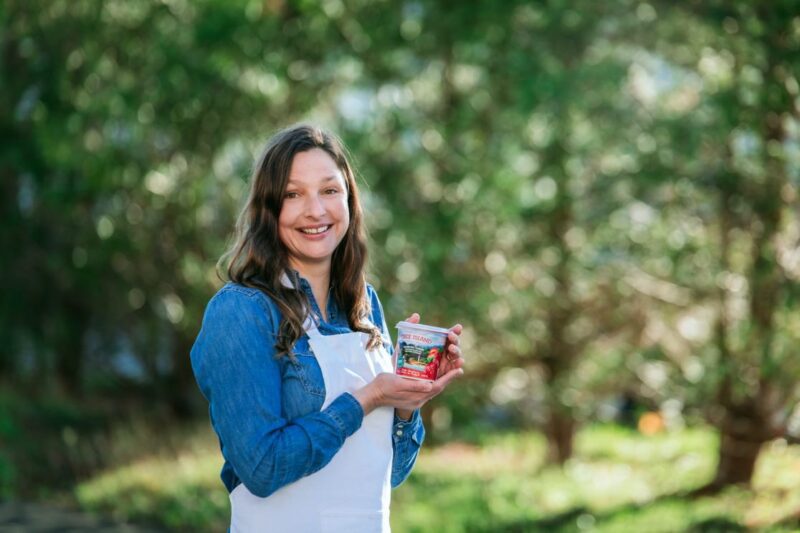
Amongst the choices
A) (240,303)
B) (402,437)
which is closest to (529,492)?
(402,437)

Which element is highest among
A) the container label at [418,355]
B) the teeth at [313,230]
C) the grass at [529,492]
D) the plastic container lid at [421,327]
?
the teeth at [313,230]

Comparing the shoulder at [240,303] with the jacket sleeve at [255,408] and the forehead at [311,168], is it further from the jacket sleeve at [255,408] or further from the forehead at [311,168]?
the forehead at [311,168]

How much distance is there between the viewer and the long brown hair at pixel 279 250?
8.78ft

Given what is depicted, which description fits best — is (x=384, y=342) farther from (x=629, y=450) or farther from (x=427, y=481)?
(x=629, y=450)

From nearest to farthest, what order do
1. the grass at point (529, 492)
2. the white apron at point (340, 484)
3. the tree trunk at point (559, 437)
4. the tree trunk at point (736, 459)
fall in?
the white apron at point (340, 484) → the grass at point (529, 492) → the tree trunk at point (736, 459) → the tree trunk at point (559, 437)

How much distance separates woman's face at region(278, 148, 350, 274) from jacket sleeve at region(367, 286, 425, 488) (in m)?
0.29

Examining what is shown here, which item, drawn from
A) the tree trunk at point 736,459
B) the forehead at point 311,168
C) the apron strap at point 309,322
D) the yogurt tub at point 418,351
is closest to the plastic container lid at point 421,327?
the yogurt tub at point 418,351

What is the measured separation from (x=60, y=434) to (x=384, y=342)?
9.92 meters

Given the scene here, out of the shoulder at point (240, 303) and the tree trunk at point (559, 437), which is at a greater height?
the shoulder at point (240, 303)

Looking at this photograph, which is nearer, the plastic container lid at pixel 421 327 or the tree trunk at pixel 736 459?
the plastic container lid at pixel 421 327

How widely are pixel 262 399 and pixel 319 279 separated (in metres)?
0.48

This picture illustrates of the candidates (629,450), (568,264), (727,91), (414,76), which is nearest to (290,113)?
(414,76)

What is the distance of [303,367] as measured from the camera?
2.64m

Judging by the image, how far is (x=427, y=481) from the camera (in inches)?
383
